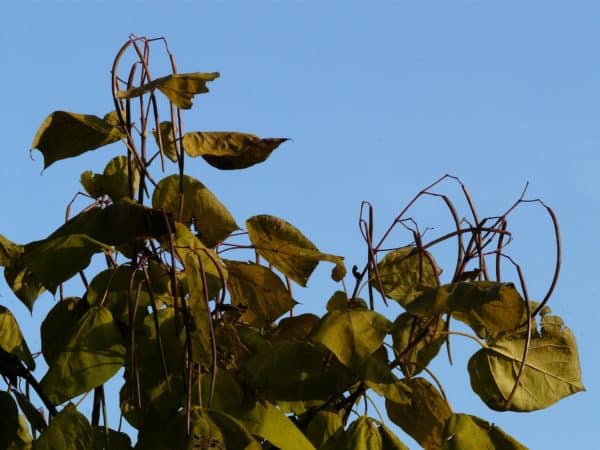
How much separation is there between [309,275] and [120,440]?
9.9 inches

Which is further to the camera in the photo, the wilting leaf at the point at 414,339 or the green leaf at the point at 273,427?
the wilting leaf at the point at 414,339

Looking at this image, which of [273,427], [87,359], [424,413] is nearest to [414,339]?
[424,413]

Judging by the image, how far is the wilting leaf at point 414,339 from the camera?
119cm

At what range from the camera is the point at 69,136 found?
120 cm

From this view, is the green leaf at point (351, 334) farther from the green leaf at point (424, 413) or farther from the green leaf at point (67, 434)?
the green leaf at point (67, 434)

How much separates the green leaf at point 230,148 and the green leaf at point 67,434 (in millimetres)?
281

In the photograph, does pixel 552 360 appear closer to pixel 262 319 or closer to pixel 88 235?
pixel 262 319

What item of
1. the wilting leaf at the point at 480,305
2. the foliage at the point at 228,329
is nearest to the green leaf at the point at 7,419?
the foliage at the point at 228,329

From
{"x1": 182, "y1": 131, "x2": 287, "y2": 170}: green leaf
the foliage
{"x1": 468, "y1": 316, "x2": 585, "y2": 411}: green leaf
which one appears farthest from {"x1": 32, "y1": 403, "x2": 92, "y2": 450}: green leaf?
{"x1": 468, "y1": 316, "x2": 585, "y2": 411}: green leaf

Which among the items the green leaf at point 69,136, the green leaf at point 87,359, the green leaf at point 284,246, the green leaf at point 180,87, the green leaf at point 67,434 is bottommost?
the green leaf at point 67,434

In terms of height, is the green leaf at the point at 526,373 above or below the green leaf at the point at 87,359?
above

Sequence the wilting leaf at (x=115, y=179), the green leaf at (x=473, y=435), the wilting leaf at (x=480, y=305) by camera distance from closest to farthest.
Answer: the wilting leaf at (x=480, y=305), the green leaf at (x=473, y=435), the wilting leaf at (x=115, y=179)

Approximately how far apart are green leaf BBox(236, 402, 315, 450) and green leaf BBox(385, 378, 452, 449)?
148mm

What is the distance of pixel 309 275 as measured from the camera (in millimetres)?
1209
